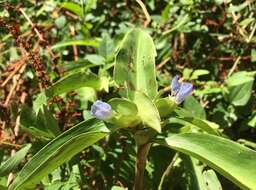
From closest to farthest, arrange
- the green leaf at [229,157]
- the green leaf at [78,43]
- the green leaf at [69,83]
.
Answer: the green leaf at [229,157], the green leaf at [69,83], the green leaf at [78,43]

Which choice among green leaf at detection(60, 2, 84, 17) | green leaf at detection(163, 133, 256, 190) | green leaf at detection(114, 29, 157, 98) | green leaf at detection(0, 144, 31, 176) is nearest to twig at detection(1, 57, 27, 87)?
green leaf at detection(60, 2, 84, 17)

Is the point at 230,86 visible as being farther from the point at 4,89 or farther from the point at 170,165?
the point at 4,89

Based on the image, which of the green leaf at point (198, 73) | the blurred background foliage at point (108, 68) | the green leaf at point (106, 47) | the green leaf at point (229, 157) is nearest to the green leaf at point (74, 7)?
the blurred background foliage at point (108, 68)

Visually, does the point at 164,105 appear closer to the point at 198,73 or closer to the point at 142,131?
the point at 142,131

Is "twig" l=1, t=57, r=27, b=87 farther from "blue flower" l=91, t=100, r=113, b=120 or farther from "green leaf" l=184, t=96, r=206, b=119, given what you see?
"blue flower" l=91, t=100, r=113, b=120

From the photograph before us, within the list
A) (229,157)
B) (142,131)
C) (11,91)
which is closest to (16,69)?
(11,91)

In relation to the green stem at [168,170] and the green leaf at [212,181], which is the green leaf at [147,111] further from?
the green stem at [168,170]
